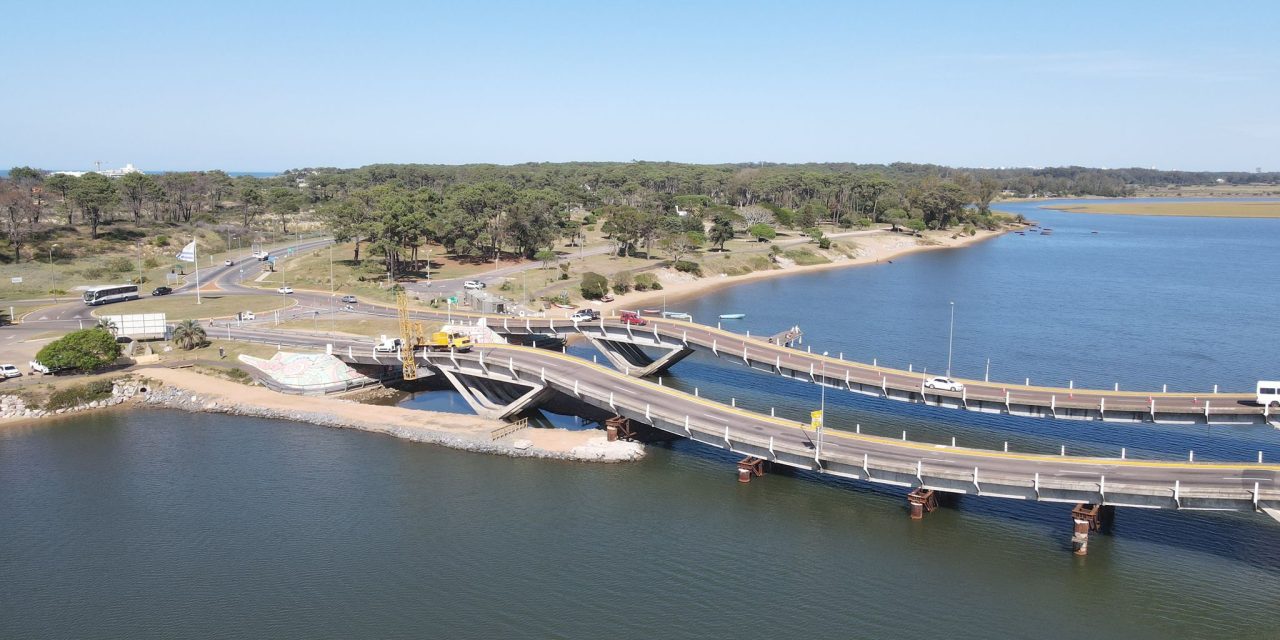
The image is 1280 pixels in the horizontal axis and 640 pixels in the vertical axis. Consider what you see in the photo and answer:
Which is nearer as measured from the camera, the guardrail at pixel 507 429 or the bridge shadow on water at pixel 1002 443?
the bridge shadow on water at pixel 1002 443

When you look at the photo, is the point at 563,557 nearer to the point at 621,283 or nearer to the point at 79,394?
the point at 79,394

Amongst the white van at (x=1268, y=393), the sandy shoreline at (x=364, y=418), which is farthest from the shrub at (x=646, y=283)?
the white van at (x=1268, y=393)

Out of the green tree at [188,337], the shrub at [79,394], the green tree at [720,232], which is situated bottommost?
the shrub at [79,394]

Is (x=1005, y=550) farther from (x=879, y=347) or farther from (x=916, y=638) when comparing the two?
(x=879, y=347)

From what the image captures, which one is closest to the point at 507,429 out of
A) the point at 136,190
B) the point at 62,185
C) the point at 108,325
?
the point at 108,325

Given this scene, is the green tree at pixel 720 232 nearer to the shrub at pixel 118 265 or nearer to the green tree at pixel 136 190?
the shrub at pixel 118 265

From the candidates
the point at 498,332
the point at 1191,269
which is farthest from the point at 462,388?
the point at 1191,269

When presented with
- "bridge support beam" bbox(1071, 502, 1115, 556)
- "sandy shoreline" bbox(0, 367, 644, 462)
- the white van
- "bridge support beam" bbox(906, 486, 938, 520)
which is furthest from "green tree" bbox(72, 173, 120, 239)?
the white van
